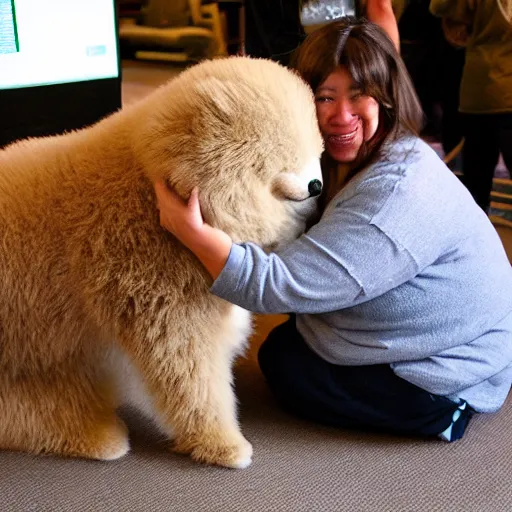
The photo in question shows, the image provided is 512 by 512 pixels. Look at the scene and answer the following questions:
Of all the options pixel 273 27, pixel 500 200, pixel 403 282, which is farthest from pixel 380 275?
pixel 500 200

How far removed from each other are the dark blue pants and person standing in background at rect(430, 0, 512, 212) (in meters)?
1.06

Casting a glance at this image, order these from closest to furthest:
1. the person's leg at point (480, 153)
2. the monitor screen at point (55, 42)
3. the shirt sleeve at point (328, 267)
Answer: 1. the shirt sleeve at point (328, 267)
2. the monitor screen at point (55, 42)
3. the person's leg at point (480, 153)

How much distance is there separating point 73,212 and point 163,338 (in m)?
0.20

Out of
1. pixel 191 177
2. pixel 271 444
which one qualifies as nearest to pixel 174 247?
pixel 191 177

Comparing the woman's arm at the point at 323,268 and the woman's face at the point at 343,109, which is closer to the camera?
the woman's arm at the point at 323,268

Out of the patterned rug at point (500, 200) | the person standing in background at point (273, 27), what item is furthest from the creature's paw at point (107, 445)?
the patterned rug at point (500, 200)

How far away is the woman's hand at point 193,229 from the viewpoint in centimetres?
79

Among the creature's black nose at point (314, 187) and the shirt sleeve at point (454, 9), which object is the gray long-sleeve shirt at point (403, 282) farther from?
the shirt sleeve at point (454, 9)

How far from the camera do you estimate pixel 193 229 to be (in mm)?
795

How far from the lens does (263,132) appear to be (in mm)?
786

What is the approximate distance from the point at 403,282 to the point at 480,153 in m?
1.18

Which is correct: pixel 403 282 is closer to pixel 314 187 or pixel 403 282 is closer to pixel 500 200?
pixel 314 187

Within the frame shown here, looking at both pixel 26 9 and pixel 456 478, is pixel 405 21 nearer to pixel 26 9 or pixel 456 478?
pixel 26 9

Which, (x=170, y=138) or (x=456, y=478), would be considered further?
(x=456, y=478)
